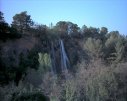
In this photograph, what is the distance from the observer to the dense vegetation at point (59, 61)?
14.3 meters

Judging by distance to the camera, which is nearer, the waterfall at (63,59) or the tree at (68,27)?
the waterfall at (63,59)

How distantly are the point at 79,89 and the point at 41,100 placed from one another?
3.55 metres

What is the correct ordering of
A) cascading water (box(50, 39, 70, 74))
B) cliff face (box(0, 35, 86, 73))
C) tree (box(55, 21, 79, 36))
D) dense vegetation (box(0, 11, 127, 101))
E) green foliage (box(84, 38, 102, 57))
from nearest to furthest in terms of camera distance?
dense vegetation (box(0, 11, 127, 101)) → cliff face (box(0, 35, 86, 73)) → cascading water (box(50, 39, 70, 74)) → green foliage (box(84, 38, 102, 57)) → tree (box(55, 21, 79, 36))

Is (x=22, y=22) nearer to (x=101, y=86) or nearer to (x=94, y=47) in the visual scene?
(x=94, y=47)

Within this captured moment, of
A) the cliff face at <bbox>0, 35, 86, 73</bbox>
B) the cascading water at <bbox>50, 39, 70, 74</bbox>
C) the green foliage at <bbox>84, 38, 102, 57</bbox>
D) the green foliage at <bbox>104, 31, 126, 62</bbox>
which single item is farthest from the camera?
the green foliage at <bbox>84, 38, 102, 57</bbox>

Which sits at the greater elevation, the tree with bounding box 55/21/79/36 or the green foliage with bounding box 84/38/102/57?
the tree with bounding box 55/21/79/36

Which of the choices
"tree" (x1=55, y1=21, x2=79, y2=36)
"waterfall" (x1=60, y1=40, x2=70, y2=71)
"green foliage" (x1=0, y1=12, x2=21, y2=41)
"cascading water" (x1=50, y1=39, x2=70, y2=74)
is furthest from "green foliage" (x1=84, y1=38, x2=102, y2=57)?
"green foliage" (x1=0, y1=12, x2=21, y2=41)

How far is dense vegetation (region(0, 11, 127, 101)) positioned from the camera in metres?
14.3

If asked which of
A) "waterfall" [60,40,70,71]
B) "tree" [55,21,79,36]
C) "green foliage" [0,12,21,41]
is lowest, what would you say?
"waterfall" [60,40,70,71]

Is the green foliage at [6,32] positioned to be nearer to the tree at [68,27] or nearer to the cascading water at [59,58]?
the cascading water at [59,58]

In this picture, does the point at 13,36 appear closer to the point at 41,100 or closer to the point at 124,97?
the point at 124,97

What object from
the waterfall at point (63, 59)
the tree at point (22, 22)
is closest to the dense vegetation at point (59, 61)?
the tree at point (22, 22)

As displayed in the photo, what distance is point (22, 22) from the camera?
2803 centimetres

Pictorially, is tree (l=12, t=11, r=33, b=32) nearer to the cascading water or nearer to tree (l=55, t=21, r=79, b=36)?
the cascading water
